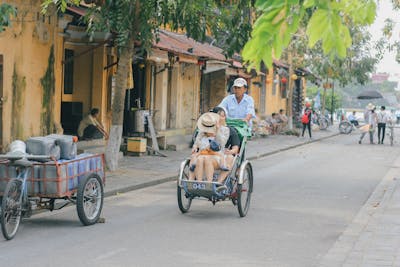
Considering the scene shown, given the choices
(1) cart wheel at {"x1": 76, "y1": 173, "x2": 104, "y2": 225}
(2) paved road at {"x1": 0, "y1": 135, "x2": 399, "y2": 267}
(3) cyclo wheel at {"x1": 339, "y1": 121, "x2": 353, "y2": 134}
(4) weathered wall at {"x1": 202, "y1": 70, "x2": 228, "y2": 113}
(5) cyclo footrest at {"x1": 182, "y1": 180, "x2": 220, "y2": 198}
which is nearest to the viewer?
(2) paved road at {"x1": 0, "y1": 135, "x2": 399, "y2": 267}

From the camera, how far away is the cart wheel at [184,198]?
35.2ft

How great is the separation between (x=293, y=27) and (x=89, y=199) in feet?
21.6

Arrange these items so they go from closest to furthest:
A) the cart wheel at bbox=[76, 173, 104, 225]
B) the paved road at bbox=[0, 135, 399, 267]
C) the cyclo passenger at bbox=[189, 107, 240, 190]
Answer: the paved road at bbox=[0, 135, 399, 267] → the cart wheel at bbox=[76, 173, 104, 225] → the cyclo passenger at bbox=[189, 107, 240, 190]

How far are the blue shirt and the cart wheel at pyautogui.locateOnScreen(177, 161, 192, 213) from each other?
1.45 meters

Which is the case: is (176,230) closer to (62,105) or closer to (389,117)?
(62,105)

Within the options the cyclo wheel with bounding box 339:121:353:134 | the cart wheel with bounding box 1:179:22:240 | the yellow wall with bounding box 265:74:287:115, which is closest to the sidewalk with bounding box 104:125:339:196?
the cart wheel with bounding box 1:179:22:240

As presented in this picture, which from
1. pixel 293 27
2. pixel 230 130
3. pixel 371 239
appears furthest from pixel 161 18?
pixel 293 27

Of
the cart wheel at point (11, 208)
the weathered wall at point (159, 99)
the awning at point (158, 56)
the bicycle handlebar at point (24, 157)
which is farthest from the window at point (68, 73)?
the cart wheel at point (11, 208)

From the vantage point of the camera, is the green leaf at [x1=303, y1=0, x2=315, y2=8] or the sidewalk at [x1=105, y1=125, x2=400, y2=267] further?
the sidewalk at [x1=105, y1=125, x2=400, y2=267]

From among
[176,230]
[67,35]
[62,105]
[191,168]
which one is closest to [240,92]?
[191,168]

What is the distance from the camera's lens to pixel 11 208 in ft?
28.6

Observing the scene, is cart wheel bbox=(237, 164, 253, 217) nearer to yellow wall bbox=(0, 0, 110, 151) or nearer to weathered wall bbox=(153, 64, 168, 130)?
yellow wall bbox=(0, 0, 110, 151)

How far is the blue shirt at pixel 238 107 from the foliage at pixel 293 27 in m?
8.06

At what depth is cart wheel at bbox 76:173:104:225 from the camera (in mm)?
9492
